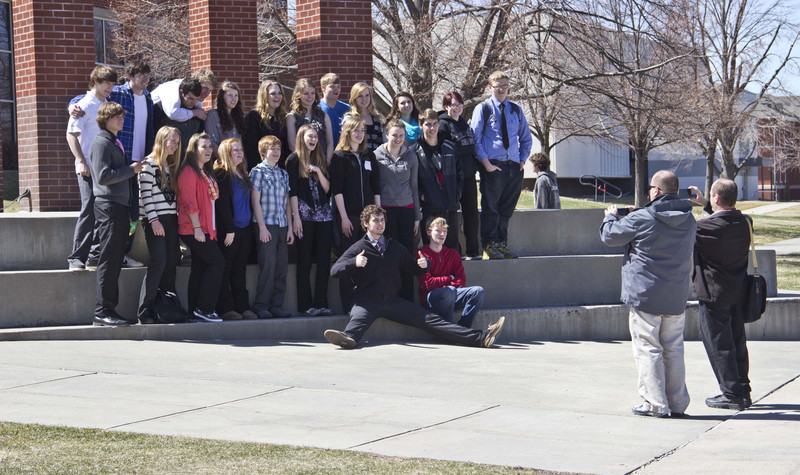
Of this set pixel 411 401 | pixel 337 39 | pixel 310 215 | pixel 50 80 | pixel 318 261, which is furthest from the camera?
pixel 337 39

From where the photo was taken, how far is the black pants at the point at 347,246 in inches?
414

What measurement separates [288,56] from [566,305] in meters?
10.1

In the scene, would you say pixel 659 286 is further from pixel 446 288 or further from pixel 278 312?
pixel 278 312

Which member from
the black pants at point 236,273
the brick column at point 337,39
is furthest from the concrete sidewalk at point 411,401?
the brick column at point 337,39

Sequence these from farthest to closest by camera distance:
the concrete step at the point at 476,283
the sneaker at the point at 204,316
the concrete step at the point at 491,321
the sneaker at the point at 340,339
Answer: the sneaker at the point at 204,316, the concrete step at the point at 476,283, the concrete step at the point at 491,321, the sneaker at the point at 340,339

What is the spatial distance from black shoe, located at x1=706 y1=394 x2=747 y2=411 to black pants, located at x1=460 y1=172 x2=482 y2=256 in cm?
437

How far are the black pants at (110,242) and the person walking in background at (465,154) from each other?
3.66 metres

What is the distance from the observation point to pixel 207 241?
983cm

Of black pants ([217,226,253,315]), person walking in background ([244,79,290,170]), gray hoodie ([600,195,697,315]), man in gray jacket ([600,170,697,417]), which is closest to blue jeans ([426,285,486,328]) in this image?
black pants ([217,226,253,315])

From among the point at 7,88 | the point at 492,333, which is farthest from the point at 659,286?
the point at 7,88

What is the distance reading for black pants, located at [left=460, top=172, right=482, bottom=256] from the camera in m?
11.4

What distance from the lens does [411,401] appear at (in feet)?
24.2

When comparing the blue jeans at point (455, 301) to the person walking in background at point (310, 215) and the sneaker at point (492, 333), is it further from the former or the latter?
the person walking in background at point (310, 215)

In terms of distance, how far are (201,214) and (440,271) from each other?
2645 millimetres
